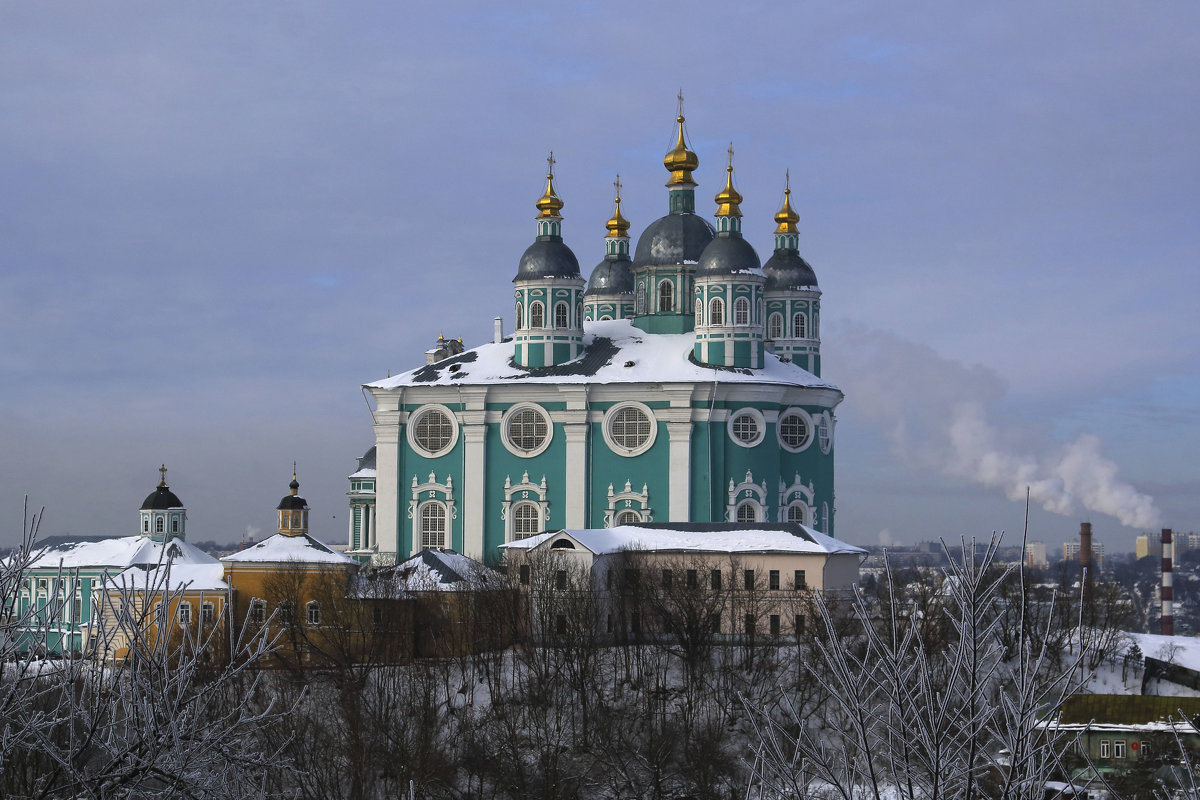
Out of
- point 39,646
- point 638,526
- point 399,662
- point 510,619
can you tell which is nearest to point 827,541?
point 638,526

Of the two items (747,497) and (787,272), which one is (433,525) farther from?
(787,272)

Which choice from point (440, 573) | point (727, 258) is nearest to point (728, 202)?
point (727, 258)

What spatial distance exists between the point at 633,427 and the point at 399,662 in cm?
1086

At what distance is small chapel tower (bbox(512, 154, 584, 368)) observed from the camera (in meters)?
48.9

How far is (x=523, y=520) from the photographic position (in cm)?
4766

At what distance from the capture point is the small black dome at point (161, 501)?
5709 centimetres

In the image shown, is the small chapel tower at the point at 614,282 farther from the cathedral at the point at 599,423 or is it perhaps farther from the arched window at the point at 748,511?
the arched window at the point at 748,511

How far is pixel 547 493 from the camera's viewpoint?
47.4 m

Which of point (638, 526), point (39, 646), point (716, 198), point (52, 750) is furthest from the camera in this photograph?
point (716, 198)

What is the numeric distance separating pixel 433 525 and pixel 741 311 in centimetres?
1093

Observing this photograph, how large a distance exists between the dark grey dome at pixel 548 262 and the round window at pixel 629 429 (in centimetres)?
484

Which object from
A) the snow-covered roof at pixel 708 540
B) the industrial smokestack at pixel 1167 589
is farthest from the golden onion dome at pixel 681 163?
the industrial smokestack at pixel 1167 589

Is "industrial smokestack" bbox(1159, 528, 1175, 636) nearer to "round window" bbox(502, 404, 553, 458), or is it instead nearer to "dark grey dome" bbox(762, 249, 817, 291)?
"dark grey dome" bbox(762, 249, 817, 291)

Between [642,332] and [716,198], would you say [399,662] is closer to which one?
[642,332]
